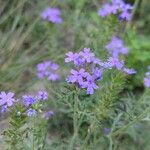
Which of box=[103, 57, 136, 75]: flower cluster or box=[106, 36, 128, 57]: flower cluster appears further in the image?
box=[106, 36, 128, 57]: flower cluster

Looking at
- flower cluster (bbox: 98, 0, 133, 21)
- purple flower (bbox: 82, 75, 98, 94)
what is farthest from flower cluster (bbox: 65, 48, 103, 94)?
flower cluster (bbox: 98, 0, 133, 21)

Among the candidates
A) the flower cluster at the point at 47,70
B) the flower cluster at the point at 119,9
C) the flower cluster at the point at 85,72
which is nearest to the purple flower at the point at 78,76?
the flower cluster at the point at 85,72

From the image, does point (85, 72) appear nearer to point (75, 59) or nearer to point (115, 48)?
point (75, 59)

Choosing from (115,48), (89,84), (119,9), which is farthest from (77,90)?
(115,48)

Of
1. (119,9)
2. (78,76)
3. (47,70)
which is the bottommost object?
(78,76)

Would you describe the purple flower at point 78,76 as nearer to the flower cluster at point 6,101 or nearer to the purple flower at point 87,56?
the purple flower at point 87,56

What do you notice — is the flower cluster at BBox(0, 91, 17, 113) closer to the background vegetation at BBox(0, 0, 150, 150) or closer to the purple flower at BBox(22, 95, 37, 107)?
the purple flower at BBox(22, 95, 37, 107)

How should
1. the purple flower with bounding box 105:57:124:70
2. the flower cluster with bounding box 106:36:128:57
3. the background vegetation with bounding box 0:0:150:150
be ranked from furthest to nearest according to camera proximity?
1. the flower cluster with bounding box 106:36:128:57
2. the background vegetation with bounding box 0:0:150:150
3. the purple flower with bounding box 105:57:124:70

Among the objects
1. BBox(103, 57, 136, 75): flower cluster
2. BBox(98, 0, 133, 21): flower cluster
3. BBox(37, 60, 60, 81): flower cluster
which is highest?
BBox(98, 0, 133, 21): flower cluster
